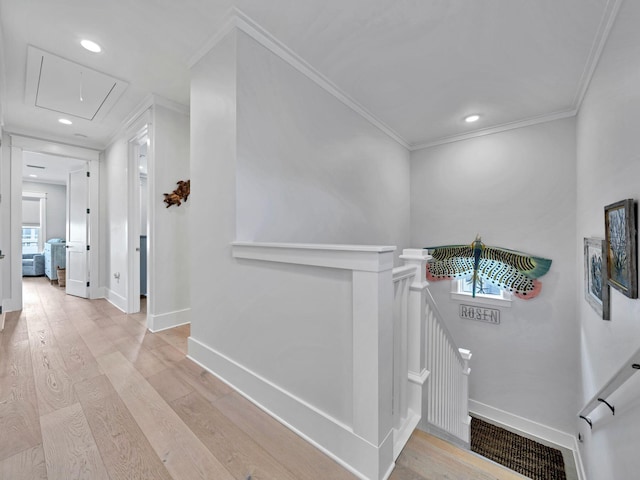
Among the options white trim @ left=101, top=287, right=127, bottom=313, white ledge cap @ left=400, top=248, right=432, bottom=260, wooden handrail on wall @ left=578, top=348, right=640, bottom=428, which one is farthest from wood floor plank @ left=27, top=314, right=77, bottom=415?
A: wooden handrail on wall @ left=578, top=348, right=640, bottom=428

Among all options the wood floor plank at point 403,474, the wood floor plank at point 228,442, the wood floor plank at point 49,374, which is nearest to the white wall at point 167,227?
the wood floor plank at point 49,374

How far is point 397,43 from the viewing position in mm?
2055

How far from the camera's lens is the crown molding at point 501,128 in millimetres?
3146

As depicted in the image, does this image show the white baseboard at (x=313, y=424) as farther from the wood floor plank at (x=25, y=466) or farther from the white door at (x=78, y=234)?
the white door at (x=78, y=234)

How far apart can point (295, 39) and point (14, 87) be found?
9.67 feet

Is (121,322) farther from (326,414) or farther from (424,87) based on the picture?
(424,87)

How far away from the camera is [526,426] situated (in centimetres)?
326

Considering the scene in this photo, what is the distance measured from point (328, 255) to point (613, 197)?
202 centimetres

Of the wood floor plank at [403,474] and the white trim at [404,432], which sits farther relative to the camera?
the white trim at [404,432]

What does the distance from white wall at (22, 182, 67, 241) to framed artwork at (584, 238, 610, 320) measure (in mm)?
9957

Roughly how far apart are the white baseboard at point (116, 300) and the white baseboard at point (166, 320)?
100cm

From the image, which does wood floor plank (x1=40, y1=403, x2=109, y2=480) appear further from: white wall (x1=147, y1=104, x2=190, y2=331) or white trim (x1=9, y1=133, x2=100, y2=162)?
white trim (x1=9, y1=133, x2=100, y2=162)

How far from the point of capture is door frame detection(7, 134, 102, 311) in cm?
355

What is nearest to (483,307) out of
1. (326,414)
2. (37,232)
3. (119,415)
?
(326,414)
